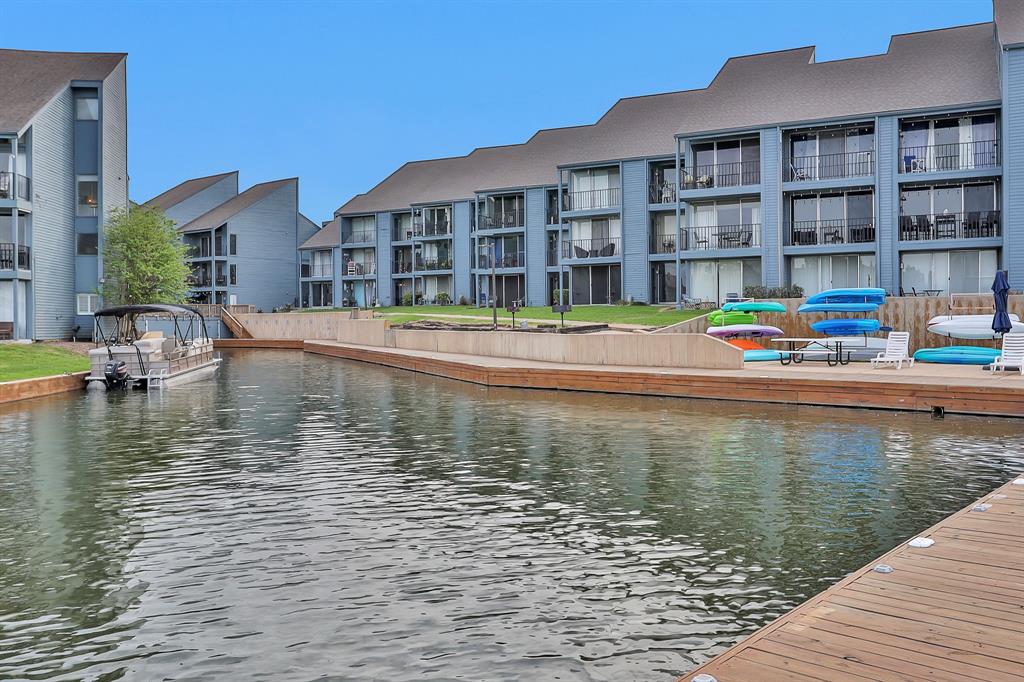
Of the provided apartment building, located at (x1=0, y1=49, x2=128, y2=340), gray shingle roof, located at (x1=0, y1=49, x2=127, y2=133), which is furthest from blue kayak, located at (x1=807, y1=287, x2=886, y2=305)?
gray shingle roof, located at (x1=0, y1=49, x2=127, y2=133)

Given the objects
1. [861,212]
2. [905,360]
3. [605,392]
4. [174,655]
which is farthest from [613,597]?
[861,212]

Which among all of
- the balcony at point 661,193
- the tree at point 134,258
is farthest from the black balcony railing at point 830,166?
the tree at point 134,258

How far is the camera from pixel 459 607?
677 cm

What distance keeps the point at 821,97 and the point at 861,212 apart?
19.2 feet

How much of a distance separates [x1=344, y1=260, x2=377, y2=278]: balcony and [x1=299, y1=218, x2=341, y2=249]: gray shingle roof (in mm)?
2179

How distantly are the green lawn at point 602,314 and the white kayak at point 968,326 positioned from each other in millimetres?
11553

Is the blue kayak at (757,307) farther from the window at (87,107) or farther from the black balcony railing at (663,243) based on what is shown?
the window at (87,107)

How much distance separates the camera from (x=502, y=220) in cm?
5884

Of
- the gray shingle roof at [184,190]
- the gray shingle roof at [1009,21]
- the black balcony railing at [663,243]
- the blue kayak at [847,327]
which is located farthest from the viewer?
the gray shingle roof at [184,190]

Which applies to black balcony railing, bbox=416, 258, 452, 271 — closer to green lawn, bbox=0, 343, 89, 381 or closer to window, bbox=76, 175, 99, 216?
window, bbox=76, 175, 99, 216

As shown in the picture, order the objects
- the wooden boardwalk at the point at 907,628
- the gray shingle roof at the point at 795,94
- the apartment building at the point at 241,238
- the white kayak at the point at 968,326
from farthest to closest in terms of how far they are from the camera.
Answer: the apartment building at the point at 241,238
the gray shingle roof at the point at 795,94
the white kayak at the point at 968,326
the wooden boardwalk at the point at 907,628

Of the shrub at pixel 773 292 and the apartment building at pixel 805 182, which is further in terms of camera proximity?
the shrub at pixel 773 292

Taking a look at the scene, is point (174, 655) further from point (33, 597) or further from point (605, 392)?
point (605, 392)

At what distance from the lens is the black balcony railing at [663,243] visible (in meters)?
47.8
